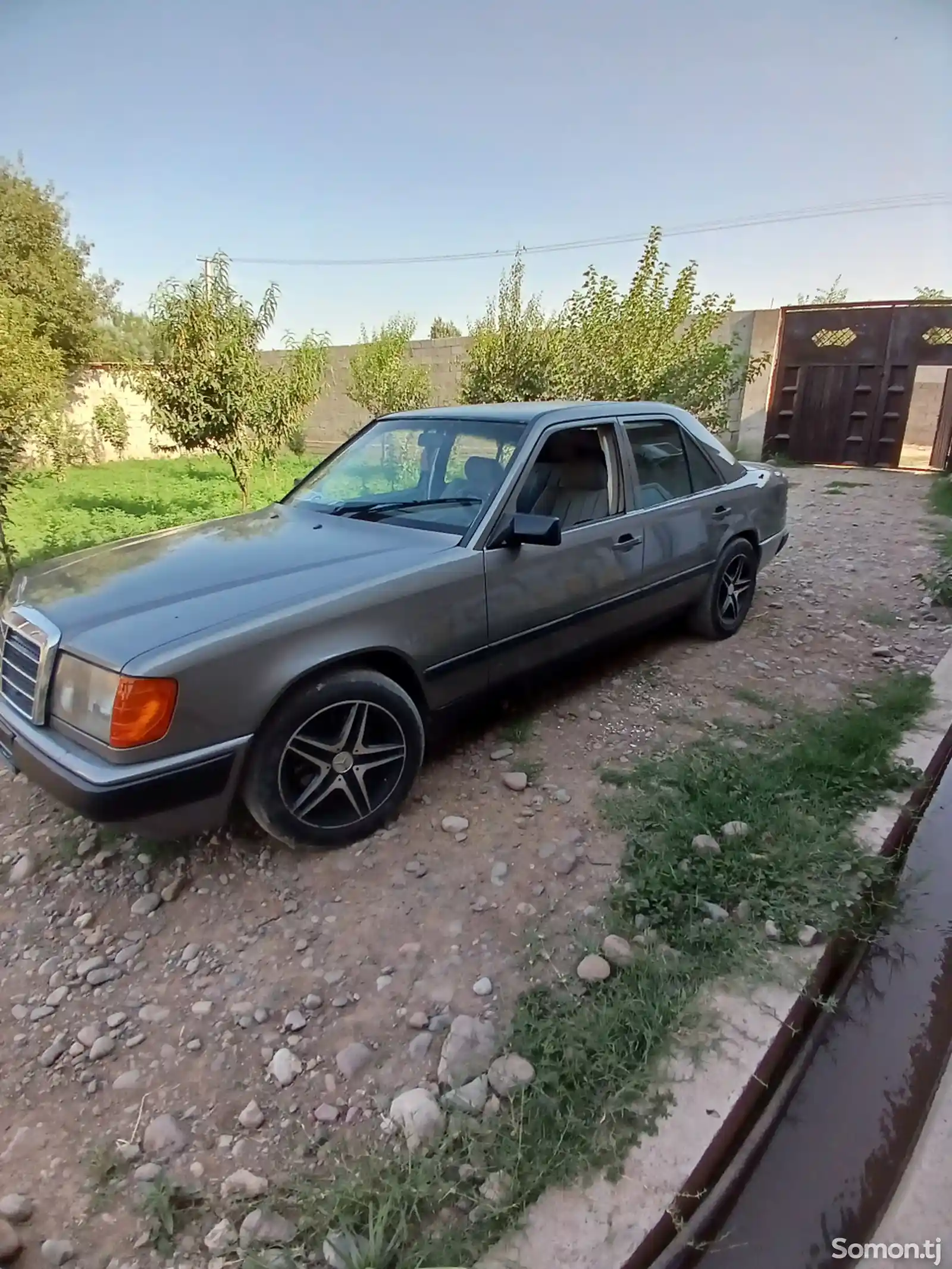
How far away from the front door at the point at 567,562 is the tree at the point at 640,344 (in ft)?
18.9

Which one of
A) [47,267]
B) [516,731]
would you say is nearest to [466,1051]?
[516,731]

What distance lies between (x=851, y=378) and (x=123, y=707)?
44.2 feet

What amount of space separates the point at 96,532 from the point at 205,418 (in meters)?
1.66

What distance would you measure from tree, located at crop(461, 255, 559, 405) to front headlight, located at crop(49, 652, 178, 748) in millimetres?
7863

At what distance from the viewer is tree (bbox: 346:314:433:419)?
1202cm

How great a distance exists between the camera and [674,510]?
3.96 m

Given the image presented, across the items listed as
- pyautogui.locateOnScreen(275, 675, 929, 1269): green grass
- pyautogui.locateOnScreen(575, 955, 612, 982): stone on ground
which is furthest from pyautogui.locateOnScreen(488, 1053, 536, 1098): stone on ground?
pyautogui.locateOnScreen(575, 955, 612, 982): stone on ground

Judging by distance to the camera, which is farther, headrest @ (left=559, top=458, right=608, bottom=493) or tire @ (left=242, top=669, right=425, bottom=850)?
headrest @ (left=559, top=458, right=608, bottom=493)

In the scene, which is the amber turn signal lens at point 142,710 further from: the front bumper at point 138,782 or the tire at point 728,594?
the tire at point 728,594

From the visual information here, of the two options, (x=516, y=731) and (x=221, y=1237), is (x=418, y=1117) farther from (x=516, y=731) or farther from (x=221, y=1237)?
(x=516, y=731)

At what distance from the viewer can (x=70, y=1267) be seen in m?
1.44

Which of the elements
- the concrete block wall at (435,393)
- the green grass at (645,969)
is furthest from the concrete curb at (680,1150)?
the concrete block wall at (435,393)

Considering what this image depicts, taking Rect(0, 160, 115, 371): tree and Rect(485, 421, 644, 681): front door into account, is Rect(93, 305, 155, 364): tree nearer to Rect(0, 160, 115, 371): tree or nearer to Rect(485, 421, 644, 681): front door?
Rect(0, 160, 115, 371): tree

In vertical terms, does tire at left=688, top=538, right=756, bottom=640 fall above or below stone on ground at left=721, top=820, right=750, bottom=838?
above
